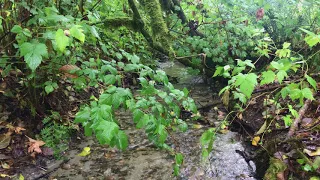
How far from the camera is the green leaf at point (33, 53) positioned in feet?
5.84

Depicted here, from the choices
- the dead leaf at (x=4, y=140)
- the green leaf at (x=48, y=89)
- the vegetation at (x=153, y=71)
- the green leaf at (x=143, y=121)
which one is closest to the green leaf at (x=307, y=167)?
the vegetation at (x=153, y=71)

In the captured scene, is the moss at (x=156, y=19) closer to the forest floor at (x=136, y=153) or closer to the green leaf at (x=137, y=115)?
the forest floor at (x=136, y=153)

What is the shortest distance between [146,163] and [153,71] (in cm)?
116

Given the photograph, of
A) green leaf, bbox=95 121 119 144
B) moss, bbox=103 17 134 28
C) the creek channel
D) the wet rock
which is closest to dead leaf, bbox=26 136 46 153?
the creek channel

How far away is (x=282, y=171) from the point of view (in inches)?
98.6

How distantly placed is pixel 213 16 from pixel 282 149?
10.6ft

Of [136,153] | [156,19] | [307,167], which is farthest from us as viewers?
[156,19]

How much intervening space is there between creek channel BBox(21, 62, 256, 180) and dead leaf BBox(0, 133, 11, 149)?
1.01ft

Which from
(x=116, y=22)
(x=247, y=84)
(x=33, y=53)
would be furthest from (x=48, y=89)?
(x=247, y=84)

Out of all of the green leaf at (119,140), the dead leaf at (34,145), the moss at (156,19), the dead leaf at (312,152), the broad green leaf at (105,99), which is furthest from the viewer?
the moss at (156,19)

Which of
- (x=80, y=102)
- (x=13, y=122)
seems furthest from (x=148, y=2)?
(x=13, y=122)

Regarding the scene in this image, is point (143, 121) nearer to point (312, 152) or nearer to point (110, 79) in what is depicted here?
point (110, 79)

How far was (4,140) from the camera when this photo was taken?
114 inches

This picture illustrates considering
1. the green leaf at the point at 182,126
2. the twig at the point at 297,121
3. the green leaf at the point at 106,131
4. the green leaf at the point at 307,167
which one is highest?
the green leaf at the point at 106,131
